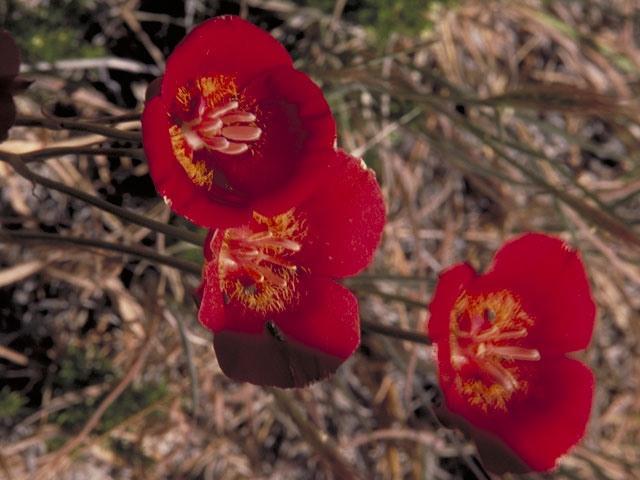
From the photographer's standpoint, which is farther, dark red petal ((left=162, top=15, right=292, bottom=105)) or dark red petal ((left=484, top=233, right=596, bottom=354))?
dark red petal ((left=484, top=233, right=596, bottom=354))

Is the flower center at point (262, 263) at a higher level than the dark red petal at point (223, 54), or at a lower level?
lower

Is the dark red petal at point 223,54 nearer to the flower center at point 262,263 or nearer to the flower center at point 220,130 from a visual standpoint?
the flower center at point 220,130

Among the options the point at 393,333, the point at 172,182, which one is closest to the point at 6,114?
the point at 172,182

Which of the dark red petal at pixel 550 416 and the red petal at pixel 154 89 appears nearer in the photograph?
the red petal at pixel 154 89

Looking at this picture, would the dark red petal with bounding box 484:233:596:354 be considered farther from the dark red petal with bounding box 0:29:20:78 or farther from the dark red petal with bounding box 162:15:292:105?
the dark red petal with bounding box 0:29:20:78

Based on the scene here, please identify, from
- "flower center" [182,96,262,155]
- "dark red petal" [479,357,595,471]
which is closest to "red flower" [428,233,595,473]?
"dark red petal" [479,357,595,471]

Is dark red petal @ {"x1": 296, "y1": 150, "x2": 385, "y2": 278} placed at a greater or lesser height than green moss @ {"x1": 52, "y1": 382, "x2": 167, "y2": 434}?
greater

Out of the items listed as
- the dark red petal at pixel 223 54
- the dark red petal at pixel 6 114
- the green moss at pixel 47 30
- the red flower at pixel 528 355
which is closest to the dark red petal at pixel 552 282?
the red flower at pixel 528 355

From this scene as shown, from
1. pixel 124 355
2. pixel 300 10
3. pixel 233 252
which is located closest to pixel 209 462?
pixel 124 355
